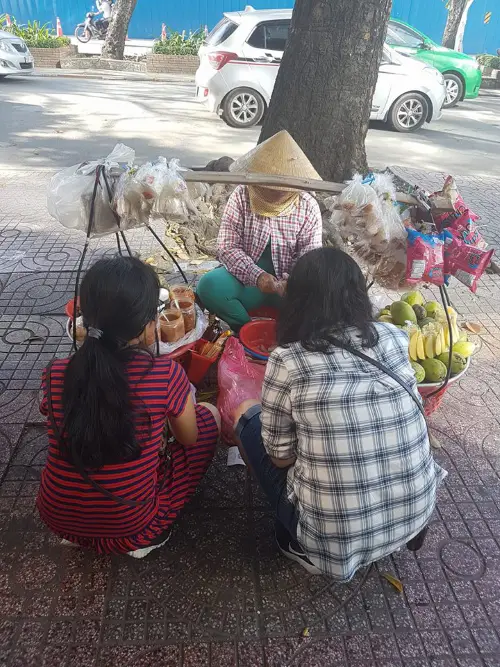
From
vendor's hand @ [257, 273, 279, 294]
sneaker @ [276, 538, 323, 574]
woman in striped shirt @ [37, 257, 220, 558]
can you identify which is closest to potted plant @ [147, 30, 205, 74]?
vendor's hand @ [257, 273, 279, 294]

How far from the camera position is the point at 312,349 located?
1.48 metres

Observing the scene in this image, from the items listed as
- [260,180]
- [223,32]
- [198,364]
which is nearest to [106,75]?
[223,32]

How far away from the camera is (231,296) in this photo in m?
2.88

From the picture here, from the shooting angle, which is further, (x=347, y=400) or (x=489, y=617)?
(x=489, y=617)

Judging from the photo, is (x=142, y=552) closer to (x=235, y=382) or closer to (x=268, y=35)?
(x=235, y=382)

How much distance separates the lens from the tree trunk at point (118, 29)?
15055mm

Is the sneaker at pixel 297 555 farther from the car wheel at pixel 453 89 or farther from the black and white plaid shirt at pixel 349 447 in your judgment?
the car wheel at pixel 453 89

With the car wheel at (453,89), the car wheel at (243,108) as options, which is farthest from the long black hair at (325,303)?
the car wheel at (453,89)

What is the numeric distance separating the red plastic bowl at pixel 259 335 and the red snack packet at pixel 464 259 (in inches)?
36.9

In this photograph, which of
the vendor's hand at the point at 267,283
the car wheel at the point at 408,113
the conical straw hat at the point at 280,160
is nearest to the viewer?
the conical straw hat at the point at 280,160

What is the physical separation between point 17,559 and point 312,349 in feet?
4.68

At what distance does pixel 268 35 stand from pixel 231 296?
7.20 meters

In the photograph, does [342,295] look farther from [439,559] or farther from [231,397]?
[439,559]

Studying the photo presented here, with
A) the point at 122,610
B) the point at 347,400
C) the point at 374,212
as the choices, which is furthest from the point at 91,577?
the point at 374,212
